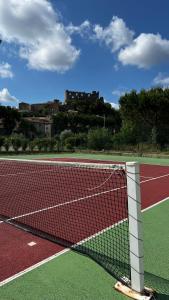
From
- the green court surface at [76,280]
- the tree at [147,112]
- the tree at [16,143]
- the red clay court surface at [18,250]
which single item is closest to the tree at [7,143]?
the tree at [16,143]

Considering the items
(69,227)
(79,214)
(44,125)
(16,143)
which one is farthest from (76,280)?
(44,125)

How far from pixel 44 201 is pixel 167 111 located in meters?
35.0

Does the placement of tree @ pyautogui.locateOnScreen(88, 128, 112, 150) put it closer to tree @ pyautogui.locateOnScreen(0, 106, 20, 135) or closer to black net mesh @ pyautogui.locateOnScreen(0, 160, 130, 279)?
black net mesh @ pyautogui.locateOnScreen(0, 160, 130, 279)

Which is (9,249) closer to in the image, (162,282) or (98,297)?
(98,297)

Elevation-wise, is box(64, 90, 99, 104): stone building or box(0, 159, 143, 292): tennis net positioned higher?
box(64, 90, 99, 104): stone building

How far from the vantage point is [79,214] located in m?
7.78

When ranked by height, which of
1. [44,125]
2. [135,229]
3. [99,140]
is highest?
[44,125]

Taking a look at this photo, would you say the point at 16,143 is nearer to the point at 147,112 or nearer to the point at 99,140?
the point at 99,140

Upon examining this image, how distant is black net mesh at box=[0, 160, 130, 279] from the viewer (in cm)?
520

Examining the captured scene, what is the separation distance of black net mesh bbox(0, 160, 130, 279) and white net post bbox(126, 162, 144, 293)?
1.41ft

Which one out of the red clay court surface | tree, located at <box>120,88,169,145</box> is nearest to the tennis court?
the red clay court surface

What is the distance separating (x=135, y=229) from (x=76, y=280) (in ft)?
3.25

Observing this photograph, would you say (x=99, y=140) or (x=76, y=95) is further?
(x=76, y=95)

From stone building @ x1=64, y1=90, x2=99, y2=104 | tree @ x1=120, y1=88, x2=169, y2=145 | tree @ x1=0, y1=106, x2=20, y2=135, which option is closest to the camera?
tree @ x1=120, y1=88, x2=169, y2=145
